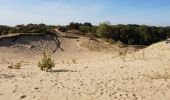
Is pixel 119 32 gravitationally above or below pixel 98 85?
below

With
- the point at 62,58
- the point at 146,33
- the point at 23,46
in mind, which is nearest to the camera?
the point at 62,58

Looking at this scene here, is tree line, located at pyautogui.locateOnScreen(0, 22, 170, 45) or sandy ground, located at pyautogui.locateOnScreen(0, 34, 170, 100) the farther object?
tree line, located at pyautogui.locateOnScreen(0, 22, 170, 45)

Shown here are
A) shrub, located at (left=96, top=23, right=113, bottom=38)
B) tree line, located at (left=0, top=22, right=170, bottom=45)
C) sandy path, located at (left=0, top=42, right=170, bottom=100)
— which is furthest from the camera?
tree line, located at (left=0, top=22, right=170, bottom=45)

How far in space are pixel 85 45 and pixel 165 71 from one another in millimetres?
16695

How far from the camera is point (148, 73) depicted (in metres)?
13.2

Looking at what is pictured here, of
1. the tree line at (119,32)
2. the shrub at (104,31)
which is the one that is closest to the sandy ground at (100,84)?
the shrub at (104,31)

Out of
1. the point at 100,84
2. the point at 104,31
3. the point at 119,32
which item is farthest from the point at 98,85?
the point at 119,32

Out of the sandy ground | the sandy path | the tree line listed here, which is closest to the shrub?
the tree line

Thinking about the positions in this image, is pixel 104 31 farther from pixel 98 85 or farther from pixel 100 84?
pixel 98 85

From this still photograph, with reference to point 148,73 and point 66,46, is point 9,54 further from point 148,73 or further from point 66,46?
point 148,73

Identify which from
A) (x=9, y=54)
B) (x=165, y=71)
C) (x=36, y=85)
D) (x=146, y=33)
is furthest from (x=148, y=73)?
(x=146, y=33)

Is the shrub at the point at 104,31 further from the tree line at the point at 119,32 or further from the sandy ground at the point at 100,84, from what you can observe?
the sandy ground at the point at 100,84

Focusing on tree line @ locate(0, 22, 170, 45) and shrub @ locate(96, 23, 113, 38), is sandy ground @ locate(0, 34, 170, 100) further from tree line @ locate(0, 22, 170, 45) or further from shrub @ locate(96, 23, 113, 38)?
tree line @ locate(0, 22, 170, 45)

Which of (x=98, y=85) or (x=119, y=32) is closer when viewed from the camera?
(x=98, y=85)
